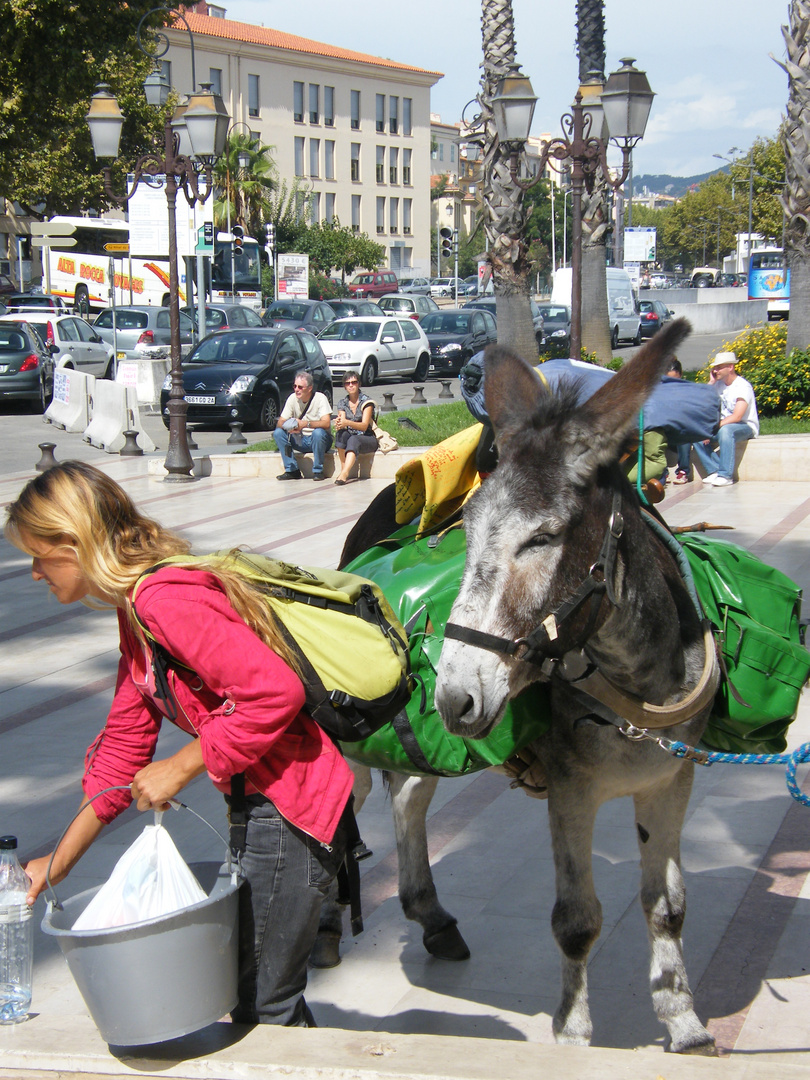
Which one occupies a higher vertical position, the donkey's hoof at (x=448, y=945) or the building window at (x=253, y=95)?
the building window at (x=253, y=95)

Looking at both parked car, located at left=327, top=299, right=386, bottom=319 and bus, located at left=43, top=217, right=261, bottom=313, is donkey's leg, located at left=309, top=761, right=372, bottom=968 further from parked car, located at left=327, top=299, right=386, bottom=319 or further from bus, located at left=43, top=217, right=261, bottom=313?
bus, located at left=43, top=217, right=261, bottom=313

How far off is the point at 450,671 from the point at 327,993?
2015mm

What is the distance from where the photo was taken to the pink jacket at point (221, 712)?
8.26ft

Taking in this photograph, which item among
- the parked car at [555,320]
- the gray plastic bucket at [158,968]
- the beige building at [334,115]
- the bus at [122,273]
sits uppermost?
the beige building at [334,115]

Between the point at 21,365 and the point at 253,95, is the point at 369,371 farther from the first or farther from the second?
the point at 253,95

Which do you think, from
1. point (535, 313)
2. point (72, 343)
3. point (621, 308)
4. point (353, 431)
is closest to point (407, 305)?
point (535, 313)

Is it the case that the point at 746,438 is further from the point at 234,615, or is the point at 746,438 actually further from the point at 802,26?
the point at 234,615

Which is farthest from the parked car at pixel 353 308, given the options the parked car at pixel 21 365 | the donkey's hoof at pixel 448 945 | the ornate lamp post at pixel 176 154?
the donkey's hoof at pixel 448 945

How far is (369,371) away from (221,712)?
87.5 ft

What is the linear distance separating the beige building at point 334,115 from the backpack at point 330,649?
247ft

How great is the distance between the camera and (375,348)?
2870 cm

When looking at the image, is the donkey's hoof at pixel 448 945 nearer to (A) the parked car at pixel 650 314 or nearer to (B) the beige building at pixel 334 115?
(A) the parked car at pixel 650 314

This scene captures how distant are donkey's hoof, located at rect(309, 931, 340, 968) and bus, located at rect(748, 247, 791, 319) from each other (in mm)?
55176

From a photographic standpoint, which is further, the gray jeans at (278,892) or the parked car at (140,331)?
the parked car at (140,331)
